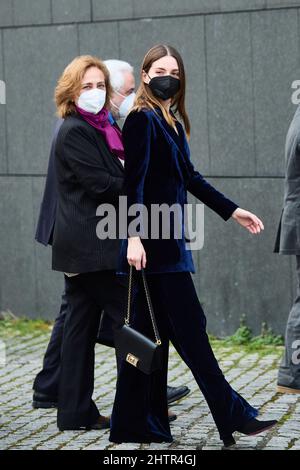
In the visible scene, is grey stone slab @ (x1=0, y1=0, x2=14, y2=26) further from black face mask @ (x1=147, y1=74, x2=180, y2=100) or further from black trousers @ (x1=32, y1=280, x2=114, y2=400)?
black face mask @ (x1=147, y1=74, x2=180, y2=100)

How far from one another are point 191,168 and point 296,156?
1.13 m

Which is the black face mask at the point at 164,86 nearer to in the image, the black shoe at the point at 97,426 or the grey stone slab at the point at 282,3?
the black shoe at the point at 97,426

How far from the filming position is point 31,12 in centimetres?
1008

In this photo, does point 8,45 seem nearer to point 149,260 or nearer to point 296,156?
point 296,156

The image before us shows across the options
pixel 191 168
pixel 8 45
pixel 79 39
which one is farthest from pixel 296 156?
pixel 8 45

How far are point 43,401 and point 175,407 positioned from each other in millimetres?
755

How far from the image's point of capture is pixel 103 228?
6.48m

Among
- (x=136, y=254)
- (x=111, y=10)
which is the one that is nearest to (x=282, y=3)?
(x=111, y=10)

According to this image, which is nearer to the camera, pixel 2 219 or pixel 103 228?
pixel 103 228

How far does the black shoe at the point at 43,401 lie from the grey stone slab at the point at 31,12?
149 inches

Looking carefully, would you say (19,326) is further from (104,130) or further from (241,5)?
(104,130)
